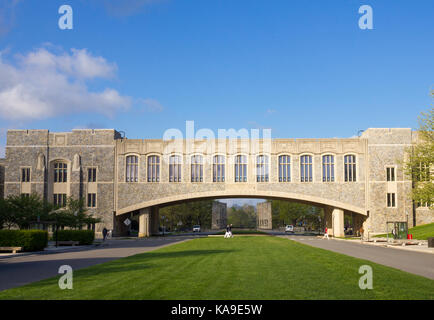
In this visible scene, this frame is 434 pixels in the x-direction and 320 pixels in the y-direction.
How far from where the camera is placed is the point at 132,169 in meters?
63.2

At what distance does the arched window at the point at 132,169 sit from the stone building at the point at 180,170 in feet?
0.45

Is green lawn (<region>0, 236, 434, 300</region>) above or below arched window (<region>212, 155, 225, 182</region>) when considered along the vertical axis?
below

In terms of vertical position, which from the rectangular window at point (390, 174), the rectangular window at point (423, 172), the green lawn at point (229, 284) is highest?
the rectangular window at point (390, 174)

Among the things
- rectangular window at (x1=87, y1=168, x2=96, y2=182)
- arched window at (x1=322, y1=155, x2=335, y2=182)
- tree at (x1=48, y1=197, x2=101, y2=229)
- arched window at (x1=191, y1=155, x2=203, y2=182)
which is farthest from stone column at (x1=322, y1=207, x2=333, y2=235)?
tree at (x1=48, y1=197, x2=101, y2=229)

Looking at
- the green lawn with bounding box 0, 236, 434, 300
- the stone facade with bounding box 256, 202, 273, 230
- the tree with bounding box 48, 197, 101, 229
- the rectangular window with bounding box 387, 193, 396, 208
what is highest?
the rectangular window with bounding box 387, 193, 396, 208

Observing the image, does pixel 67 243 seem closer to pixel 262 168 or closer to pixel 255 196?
pixel 255 196

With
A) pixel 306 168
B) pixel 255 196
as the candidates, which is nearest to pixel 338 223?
pixel 306 168

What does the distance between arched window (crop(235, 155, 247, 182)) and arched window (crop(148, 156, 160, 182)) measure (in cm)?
1084

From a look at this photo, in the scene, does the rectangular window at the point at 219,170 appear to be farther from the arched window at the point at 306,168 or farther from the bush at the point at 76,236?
the bush at the point at 76,236

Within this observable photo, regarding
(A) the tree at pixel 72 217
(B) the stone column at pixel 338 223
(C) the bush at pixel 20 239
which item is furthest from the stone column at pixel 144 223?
(C) the bush at pixel 20 239

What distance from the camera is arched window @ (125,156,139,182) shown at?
207ft

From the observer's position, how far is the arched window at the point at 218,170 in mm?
62906

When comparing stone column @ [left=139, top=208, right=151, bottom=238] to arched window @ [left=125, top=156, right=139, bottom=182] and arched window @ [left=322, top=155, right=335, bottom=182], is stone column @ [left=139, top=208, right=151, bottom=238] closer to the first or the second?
arched window @ [left=125, top=156, right=139, bottom=182]
